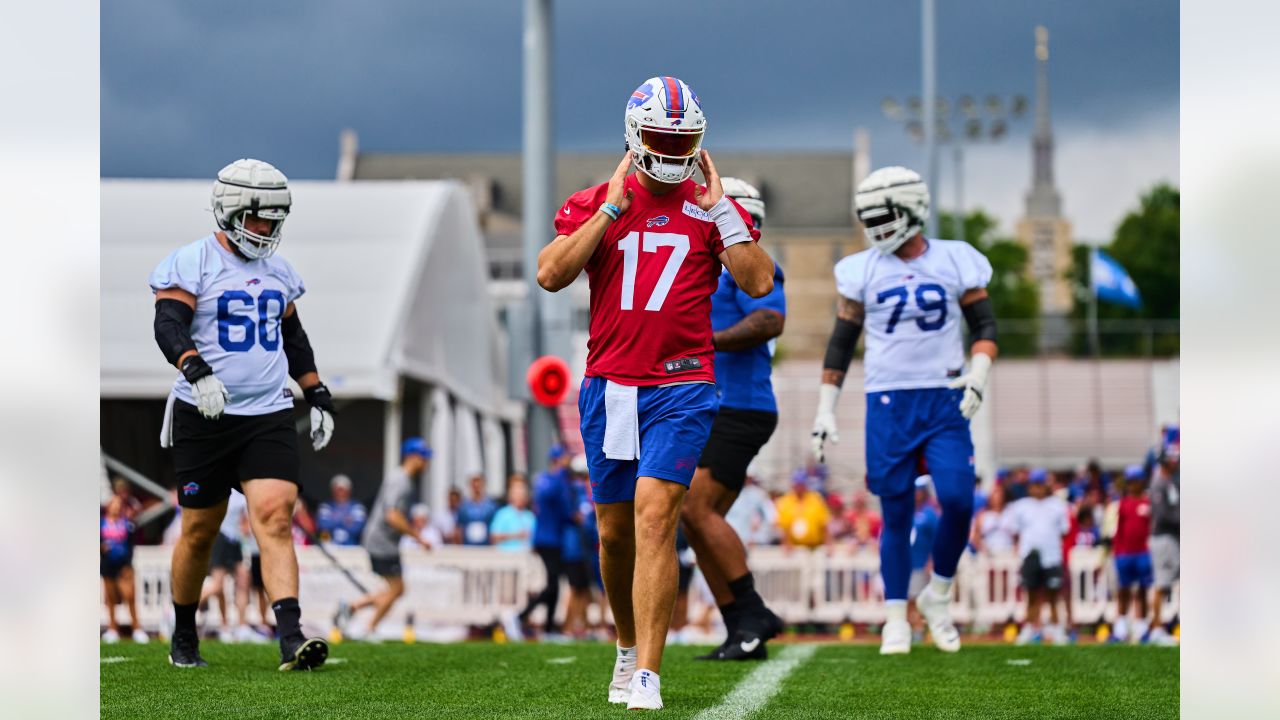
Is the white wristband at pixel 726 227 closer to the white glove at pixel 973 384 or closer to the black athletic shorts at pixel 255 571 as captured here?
the white glove at pixel 973 384

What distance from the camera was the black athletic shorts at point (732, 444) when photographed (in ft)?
24.8

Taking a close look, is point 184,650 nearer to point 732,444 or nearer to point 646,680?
point 732,444

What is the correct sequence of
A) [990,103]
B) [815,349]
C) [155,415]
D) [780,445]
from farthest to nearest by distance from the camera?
[815,349] → [780,445] → [990,103] → [155,415]

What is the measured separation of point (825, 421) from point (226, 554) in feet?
33.1

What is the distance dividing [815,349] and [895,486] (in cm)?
5406

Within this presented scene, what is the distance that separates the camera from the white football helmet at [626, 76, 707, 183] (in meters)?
5.08

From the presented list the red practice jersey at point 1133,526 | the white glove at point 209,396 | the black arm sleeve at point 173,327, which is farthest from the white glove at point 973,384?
the red practice jersey at point 1133,526

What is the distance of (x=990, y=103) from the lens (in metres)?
36.8

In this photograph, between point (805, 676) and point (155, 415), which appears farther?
point (155, 415)

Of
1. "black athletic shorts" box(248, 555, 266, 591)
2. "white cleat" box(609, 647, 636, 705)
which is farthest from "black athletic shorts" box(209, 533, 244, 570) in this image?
"white cleat" box(609, 647, 636, 705)
